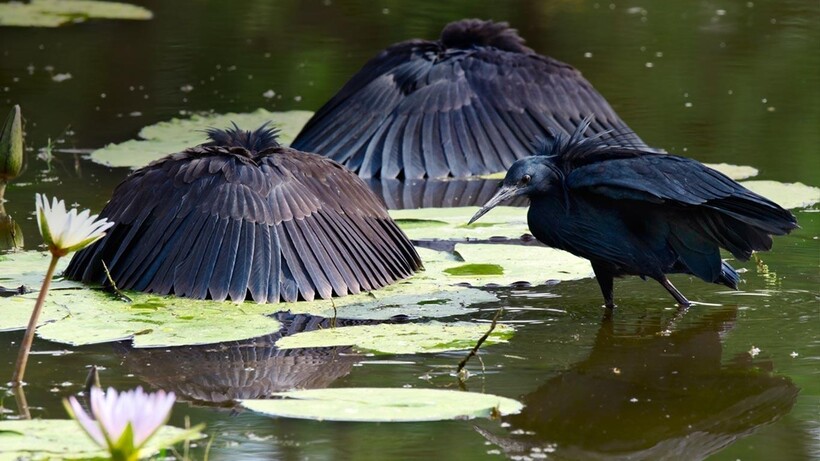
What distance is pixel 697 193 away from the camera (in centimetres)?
517

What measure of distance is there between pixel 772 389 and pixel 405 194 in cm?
390

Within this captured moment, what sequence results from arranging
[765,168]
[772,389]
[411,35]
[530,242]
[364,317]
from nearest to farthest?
1. [772,389]
2. [364,317]
3. [530,242]
4. [765,168]
5. [411,35]

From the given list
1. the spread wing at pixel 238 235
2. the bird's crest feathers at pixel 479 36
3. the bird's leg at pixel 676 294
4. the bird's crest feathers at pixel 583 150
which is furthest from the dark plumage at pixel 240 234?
the bird's crest feathers at pixel 479 36

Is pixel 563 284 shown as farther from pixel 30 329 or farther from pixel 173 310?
pixel 30 329

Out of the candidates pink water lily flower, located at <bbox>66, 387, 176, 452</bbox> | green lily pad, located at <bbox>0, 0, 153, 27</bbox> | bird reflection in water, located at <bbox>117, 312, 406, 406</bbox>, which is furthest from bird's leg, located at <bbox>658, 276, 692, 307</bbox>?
green lily pad, located at <bbox>0, 0, 153, 27</bbox>

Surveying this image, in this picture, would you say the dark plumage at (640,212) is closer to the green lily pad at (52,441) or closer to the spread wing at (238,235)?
the spread wing at (238,235)

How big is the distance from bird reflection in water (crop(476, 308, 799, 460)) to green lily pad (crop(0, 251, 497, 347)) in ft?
2.58

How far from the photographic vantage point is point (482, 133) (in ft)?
28.2

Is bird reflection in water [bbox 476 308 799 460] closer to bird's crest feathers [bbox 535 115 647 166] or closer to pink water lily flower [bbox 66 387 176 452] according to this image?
bird's crest feathers [bbox 535 115 647 166]

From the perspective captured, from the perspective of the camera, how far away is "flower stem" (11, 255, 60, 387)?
377cm

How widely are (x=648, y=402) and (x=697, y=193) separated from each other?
115 centimetres

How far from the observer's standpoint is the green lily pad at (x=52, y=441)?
3.54 meters

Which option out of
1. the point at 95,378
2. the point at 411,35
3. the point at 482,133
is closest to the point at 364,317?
the point at 95,378

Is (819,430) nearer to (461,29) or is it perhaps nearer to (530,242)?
(530,242)
